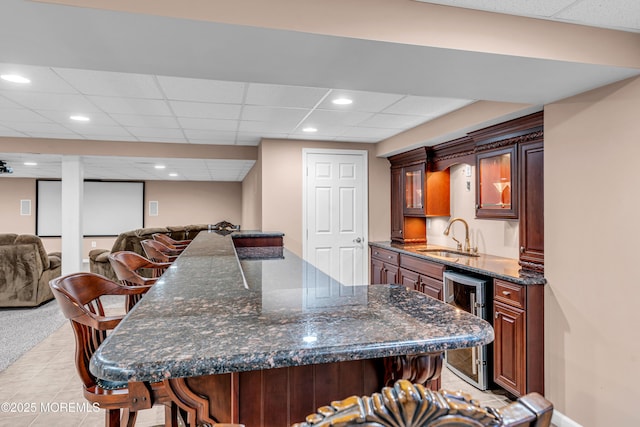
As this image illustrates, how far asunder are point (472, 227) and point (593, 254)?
6.51 ft

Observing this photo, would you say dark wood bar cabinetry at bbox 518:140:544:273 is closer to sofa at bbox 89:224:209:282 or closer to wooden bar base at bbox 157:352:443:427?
wooden bar base at bbox 157:352:443:427

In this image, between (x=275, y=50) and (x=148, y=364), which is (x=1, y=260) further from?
(x=148, y=364)

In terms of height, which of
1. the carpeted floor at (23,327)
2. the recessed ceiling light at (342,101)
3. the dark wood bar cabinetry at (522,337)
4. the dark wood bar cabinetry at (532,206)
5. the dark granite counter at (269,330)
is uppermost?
the recessed ceiling light at (342,101)

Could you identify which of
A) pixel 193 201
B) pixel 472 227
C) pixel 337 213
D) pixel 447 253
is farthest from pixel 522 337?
pixel 193 201

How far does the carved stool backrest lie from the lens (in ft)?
1.43

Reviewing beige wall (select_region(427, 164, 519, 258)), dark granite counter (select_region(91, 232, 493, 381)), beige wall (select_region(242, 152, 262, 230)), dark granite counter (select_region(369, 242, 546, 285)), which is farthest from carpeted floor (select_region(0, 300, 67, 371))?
beige wall (select_region(427, 164, 519, 258))

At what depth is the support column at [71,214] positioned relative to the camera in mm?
5258

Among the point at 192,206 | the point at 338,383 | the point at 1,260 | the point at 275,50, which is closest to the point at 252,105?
the point at 275,50

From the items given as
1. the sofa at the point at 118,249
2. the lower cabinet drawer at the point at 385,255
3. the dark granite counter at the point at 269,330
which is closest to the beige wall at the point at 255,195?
the lower cabinet drawer at the point at 385,255

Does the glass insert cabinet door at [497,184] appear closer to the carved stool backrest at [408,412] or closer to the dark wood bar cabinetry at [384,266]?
the dark wood bar cabinetry at [384,266]

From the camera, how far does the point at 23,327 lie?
418 centimetres

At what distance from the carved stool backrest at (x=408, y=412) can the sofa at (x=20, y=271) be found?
5.82m

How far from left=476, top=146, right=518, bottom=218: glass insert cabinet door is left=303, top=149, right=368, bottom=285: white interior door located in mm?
1835

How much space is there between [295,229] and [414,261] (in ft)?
5.34
